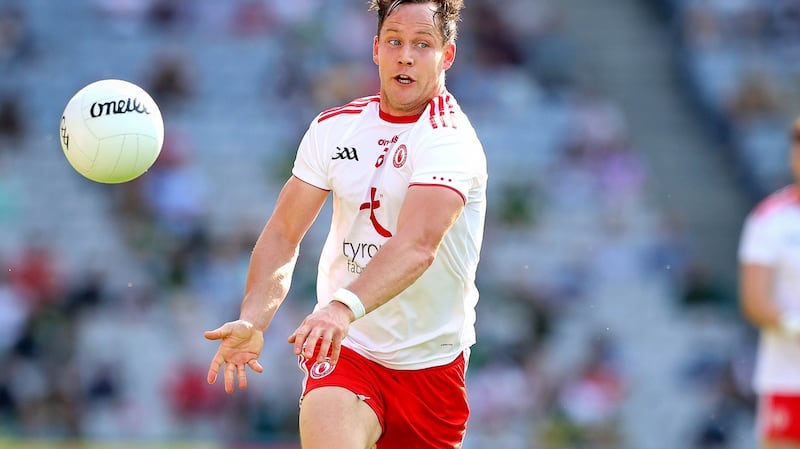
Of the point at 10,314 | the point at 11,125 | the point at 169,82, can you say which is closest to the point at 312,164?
the point at 10,314

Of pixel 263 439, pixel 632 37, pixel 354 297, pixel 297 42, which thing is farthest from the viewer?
pixel 632 37

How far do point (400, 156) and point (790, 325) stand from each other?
250 cm

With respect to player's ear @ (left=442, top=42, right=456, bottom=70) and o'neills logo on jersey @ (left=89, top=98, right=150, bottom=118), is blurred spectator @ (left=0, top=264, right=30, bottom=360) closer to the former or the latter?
o'neills logo on jersey @ (left=89, top=98, right=150, bottom=118)

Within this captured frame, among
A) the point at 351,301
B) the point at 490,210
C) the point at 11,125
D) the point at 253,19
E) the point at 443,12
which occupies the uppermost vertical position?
the point at 253,19

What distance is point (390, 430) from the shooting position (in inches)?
229

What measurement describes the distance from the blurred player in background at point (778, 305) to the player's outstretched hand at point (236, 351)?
2832mm

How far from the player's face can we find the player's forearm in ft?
2.74

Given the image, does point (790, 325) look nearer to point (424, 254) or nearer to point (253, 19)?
point (424, 254)

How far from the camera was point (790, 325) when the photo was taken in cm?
689

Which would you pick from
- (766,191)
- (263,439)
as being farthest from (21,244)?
(766,191)

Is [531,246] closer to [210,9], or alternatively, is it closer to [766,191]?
[766,191]

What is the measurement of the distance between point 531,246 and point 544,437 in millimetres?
2902

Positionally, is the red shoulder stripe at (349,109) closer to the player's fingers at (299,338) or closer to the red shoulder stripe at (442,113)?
the red shoulder stripe at (442,113)

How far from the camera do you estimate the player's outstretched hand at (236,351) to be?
17.7 ft
